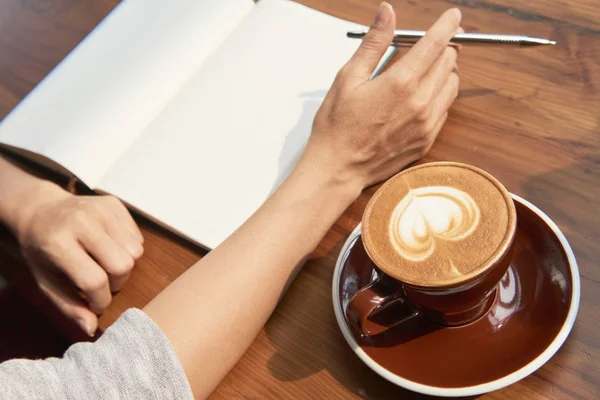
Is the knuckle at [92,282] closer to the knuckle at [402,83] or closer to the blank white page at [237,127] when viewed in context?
the blank white page at [237,127]

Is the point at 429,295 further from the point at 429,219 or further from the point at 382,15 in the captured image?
the point at 382,15

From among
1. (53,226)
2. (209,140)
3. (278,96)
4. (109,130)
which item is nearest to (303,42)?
(278,96)

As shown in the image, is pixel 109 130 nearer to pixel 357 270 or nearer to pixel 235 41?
pixel 235 41

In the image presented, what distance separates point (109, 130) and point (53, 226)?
0.55 ft

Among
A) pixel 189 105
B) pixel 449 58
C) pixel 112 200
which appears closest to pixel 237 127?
pixel 189 105

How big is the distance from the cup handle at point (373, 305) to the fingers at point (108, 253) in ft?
1.04

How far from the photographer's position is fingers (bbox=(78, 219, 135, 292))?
2.42 ft

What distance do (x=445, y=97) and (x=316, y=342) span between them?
1.17 feet

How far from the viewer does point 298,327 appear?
2.20 feet

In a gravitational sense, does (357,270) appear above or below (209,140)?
below

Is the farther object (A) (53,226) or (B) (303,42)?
(B) (303,42)

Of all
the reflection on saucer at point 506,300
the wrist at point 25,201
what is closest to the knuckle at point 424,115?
the reflection on saucer at point 506,300

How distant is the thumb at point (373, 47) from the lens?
2.46ft

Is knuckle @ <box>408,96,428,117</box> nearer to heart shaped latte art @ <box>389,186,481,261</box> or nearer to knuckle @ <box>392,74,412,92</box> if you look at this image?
knuckle @ <box>392,74,412,92</box>
